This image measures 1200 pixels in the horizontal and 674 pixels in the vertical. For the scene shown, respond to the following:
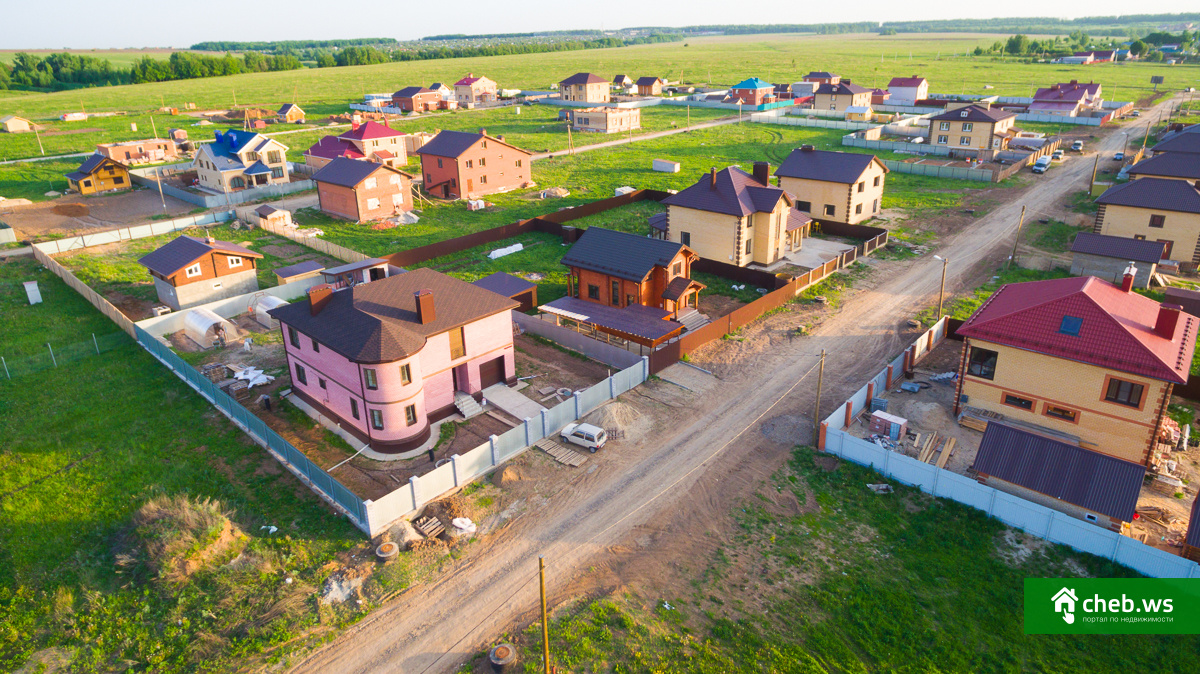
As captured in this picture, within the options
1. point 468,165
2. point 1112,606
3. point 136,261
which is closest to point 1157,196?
point 1112,606

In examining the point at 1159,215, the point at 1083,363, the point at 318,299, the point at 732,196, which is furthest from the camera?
the point at 732,196

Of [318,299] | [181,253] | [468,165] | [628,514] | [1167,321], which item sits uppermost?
[468,165]

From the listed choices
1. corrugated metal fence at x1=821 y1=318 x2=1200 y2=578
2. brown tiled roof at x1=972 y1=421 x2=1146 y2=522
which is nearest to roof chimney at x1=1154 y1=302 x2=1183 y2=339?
brown tiled roof at x1=972 y1=421 x2=1146 y2=522

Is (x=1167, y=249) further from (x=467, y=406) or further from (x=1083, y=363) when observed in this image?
(x=467, y=406)

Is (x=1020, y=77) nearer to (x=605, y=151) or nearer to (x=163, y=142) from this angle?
(x=605, y=151)

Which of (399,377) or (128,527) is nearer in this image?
(128,527)

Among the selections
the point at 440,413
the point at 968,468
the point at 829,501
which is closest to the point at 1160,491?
the point at 968,468
